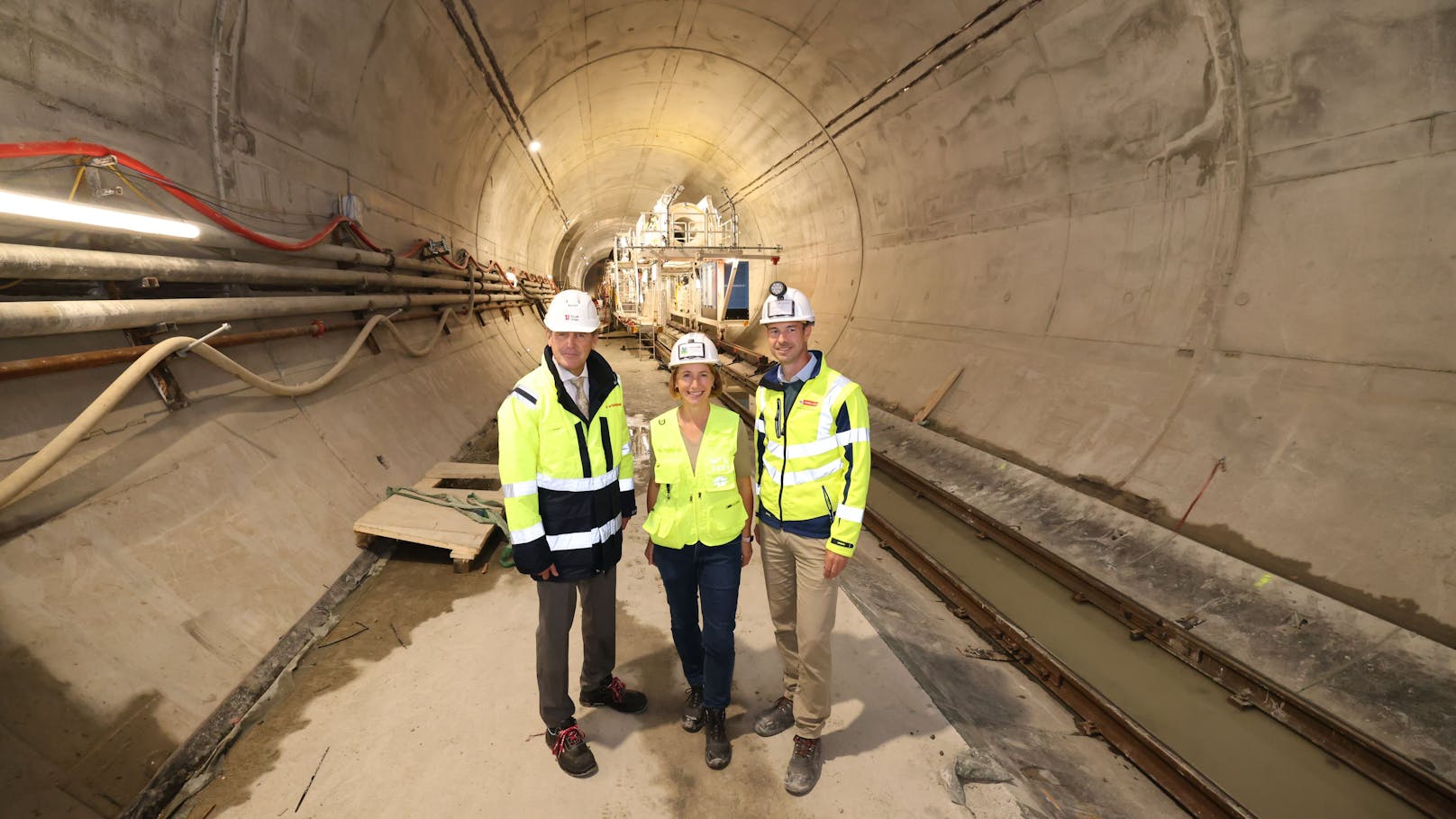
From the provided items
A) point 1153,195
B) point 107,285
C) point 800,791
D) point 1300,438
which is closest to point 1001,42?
point 1153,195

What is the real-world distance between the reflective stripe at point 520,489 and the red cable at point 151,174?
3.02 metres

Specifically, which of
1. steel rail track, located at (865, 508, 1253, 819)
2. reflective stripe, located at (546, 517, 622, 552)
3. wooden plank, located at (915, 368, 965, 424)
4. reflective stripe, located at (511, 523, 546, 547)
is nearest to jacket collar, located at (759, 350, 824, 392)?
reflective stripe, located at (546, 517, 622, 552)

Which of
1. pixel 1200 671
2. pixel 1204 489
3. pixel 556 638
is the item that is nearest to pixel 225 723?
pixel 556 638

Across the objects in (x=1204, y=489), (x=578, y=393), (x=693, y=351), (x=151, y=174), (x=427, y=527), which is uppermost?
(x=151, y=174)

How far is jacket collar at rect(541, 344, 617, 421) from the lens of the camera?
Result: 256 centimetres

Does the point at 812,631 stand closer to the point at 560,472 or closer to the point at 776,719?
the point at 776,719

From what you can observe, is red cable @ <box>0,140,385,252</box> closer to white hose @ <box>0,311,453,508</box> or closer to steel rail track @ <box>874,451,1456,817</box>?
white hose @ <box>0,311,453,508</box>

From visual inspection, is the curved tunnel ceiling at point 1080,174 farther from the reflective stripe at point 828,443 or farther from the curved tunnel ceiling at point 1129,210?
the reflective stripe at point 828,443

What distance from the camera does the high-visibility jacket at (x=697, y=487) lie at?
8.69 ft

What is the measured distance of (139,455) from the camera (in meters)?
3.25

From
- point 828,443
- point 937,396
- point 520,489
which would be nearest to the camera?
point 520,489

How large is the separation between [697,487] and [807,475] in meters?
0.56

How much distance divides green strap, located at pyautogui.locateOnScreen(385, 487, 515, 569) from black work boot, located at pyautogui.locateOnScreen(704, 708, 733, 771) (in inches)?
106

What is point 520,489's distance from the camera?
2.45 meters
